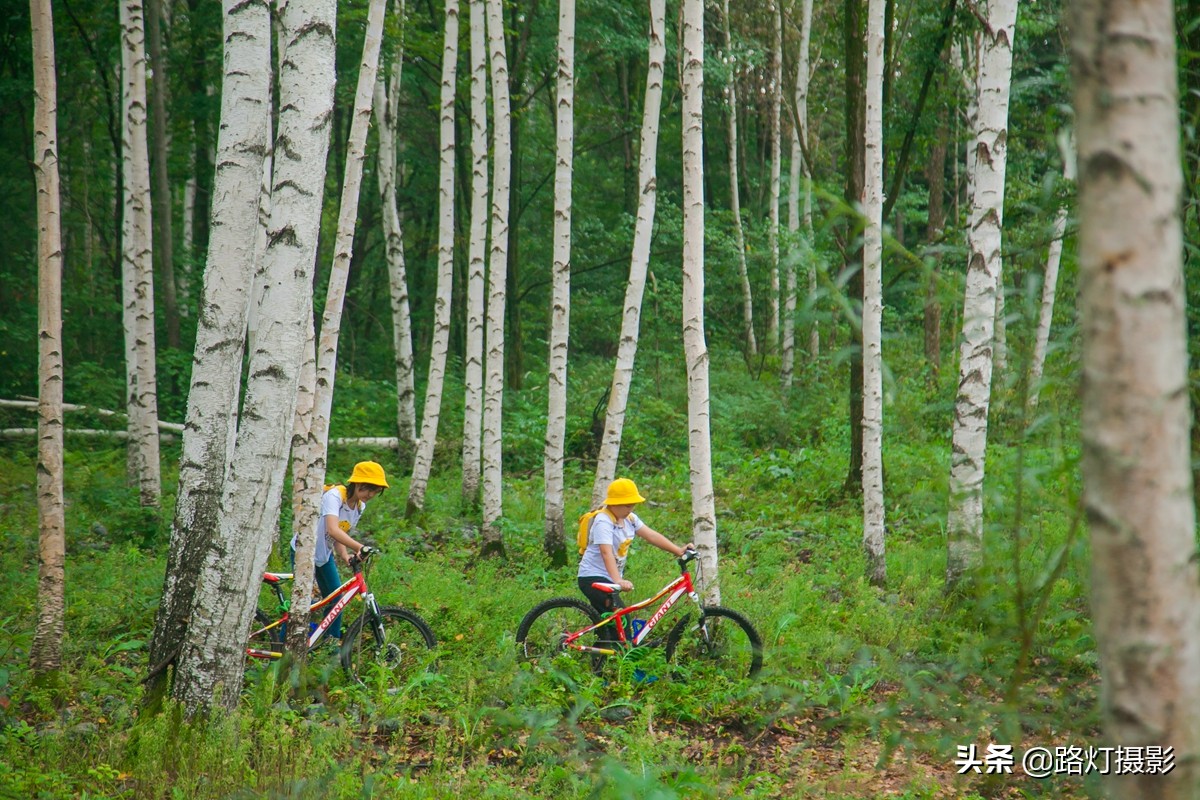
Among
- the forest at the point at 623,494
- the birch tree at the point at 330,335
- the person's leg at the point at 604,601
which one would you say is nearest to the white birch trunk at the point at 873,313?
the forest at the point at 623,494

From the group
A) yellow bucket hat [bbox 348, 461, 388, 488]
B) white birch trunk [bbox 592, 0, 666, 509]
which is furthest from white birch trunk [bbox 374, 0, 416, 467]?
yellow bucket hat [bbox 348, 461, 388, 488]

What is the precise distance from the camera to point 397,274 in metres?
14.2

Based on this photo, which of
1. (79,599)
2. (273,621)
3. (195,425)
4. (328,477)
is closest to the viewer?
(195,425)

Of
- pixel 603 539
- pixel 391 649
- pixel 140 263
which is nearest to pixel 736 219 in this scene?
pixel 140 263

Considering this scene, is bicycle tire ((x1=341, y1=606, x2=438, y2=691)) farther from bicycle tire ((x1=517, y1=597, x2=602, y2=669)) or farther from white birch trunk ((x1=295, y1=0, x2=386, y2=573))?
bicycle tire ((x1=517, y1=597, x2=602, y2=669))

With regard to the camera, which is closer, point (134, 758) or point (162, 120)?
point (134, 758)

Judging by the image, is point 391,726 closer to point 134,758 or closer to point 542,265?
point 134,758

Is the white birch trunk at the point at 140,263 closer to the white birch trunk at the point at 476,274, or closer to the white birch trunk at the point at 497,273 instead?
the white birch trunk at the point at 476,274

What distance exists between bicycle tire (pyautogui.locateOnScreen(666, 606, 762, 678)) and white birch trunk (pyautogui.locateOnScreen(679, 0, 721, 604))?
0.28 meters

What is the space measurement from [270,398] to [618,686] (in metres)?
3.32

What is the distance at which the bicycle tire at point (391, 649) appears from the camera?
6.23 m

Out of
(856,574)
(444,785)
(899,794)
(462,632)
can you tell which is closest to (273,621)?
(462,632)

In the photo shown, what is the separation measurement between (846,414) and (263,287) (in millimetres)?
12719

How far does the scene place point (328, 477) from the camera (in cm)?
1320
